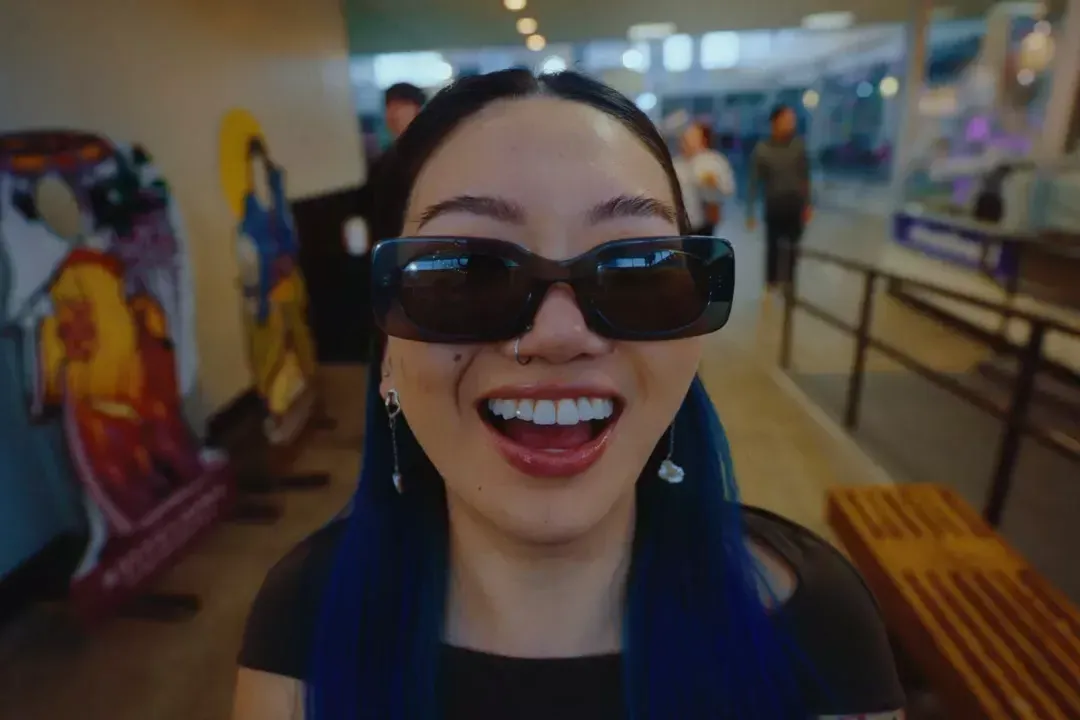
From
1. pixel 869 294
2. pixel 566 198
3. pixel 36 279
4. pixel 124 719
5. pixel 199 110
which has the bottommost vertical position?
pixel 124 719

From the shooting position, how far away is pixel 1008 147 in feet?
24.8

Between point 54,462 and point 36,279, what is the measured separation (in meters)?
0.81

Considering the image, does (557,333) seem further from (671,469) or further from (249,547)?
(249,547)

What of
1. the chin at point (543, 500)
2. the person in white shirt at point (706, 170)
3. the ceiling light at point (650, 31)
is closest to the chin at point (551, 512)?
the chin at point (543, 500)

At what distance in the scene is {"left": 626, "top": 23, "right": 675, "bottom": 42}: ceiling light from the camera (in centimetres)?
781

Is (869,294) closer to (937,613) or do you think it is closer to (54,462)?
(937,613)

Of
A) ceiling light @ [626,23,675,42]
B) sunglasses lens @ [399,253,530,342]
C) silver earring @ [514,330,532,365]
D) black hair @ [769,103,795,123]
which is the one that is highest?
ceiling light @ [626,23,675,42]

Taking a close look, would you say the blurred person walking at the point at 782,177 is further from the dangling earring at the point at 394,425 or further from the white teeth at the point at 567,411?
the white teeth at the point at 567,411

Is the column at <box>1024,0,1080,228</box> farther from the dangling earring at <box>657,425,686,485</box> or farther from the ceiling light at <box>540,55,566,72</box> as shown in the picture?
the ceiling light at <box>540,55,566,72</box>

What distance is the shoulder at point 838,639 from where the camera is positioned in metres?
0.83

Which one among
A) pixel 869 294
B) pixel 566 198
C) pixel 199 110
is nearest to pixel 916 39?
pixel 869 294

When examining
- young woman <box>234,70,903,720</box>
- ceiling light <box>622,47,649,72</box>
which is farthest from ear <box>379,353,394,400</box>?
ceiling light <box>622,47,649,72</box>

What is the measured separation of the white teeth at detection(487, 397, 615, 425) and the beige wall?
97.7 inches

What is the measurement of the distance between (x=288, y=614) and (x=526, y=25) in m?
7.66
